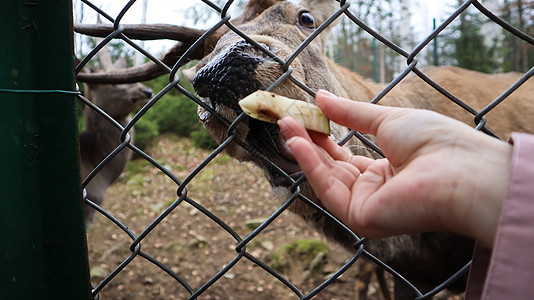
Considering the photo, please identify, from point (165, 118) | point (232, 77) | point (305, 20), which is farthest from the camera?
point (165, 118)

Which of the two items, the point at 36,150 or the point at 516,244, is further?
the point at 36,150

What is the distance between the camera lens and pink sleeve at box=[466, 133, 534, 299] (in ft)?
2.33

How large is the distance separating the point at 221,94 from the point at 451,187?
0.98 m

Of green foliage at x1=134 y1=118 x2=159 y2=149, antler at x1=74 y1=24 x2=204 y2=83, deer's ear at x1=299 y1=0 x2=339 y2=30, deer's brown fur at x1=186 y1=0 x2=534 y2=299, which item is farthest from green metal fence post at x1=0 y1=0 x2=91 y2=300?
green foliage at x1=134 y1=118 x2=159 y2=149

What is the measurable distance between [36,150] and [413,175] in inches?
36.6

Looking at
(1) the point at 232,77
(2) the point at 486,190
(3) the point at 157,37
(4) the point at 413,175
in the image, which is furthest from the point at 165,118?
(2) the point at 486,190

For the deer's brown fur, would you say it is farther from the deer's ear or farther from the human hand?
the human hand

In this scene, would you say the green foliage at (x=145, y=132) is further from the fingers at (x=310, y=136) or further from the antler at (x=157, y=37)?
the fingers at (x=310, y=136)

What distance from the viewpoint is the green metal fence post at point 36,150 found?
87 centimetres

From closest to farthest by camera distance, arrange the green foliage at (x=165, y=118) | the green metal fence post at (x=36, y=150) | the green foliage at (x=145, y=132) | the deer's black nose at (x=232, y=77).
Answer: the green metal fence post at (x=36, y=150) → the deer's black nose at (x=232, y=77) → the green foliage at (x=145, y=132) → the green foliage at (x=165, y=118)

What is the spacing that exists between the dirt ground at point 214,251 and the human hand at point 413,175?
1.34 metres

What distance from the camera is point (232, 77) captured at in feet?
4.97

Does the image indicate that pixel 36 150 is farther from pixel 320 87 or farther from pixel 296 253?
pixel 296 253

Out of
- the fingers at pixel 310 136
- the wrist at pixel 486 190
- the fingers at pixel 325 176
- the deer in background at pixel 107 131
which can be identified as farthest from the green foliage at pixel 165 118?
the wrist at pixel 486 190
